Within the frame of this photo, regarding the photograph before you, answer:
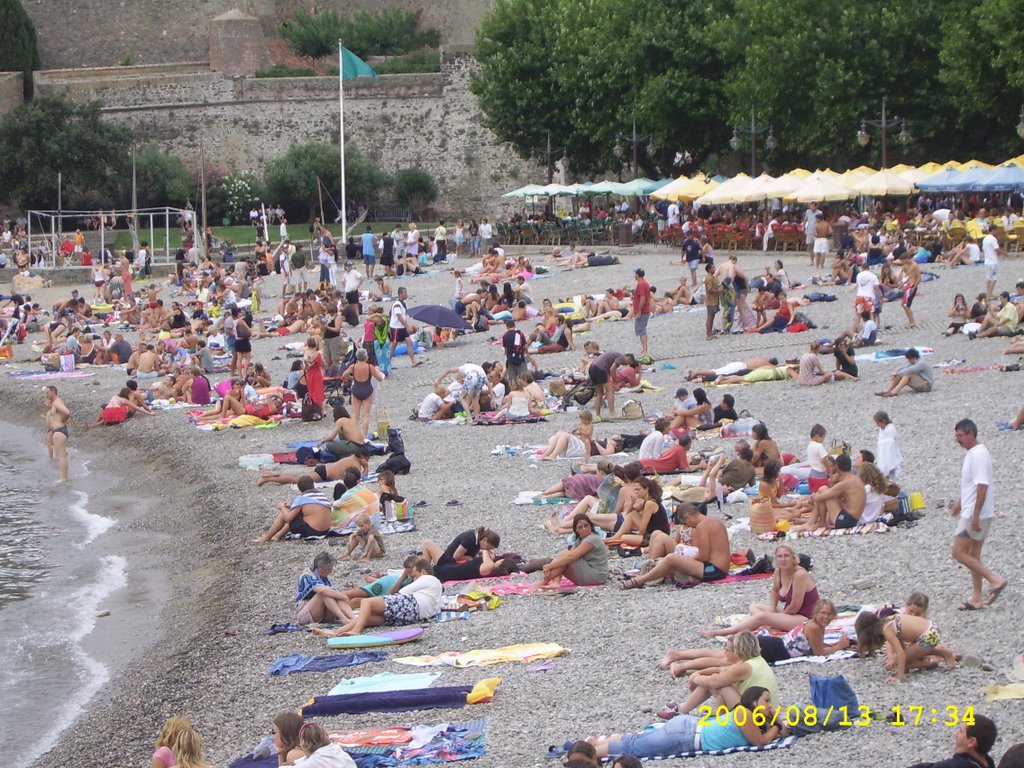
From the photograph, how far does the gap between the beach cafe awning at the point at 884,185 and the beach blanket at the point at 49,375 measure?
619 inches

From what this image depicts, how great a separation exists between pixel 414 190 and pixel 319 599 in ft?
142

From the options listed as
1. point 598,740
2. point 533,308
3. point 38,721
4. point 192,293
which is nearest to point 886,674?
point 598,740

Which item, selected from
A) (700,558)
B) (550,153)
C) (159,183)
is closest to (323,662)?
(700,558)

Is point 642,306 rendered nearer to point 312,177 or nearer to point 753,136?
point 753,136

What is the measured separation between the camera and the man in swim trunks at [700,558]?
39.0 feet

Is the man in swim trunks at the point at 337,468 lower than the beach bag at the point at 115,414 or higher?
higher

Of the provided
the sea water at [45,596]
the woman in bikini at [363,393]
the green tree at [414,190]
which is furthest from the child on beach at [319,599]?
the green tree at [414,190]

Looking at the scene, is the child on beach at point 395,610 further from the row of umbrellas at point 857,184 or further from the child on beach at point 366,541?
the row of umbrellas at point 857,184

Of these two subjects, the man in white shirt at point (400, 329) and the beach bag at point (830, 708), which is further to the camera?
the man in white shirt at point (400, 329)

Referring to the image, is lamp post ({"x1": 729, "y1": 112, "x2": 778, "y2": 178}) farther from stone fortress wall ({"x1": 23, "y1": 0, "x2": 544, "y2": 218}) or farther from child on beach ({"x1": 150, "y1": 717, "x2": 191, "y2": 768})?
child on beach ({"x1": 150, "y1": 717, "x2": 191, "y2": 768})

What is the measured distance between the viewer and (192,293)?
37.3m

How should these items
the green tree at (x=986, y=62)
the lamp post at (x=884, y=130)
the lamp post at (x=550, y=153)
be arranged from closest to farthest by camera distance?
1. the green tree at (x=986, y=62)
2. the lamp post at (x=884, y=130)
3. the lamp post at (x=550, y=153)

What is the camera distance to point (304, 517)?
15312mm

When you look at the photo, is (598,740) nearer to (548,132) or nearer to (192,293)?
(192,293)
